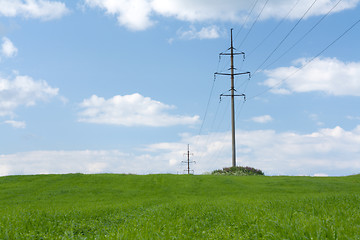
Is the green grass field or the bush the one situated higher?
the bush

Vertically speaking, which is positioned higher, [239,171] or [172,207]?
[239,171]

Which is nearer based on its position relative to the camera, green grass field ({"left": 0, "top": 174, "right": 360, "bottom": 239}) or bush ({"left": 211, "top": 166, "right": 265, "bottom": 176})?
green grass field ({"left": 0, "top": 174, "right": 360, "bottom": 239})

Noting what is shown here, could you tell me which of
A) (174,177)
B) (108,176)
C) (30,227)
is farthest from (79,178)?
(30,227)

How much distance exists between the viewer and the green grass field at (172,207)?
6908 mm

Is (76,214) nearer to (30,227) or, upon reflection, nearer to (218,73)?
(30,227)

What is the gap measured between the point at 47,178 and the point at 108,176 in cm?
562

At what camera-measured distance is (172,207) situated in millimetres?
12930

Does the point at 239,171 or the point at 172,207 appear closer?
the point at 172,207

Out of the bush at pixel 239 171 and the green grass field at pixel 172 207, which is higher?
the bush at pixel 239 171

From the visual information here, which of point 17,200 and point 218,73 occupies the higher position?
point 218,73

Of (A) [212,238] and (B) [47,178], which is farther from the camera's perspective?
(B) [47,178]

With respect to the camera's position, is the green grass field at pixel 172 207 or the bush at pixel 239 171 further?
the bush at pixel 239 171

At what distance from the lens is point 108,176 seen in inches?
1332

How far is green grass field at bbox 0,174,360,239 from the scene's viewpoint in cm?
691
